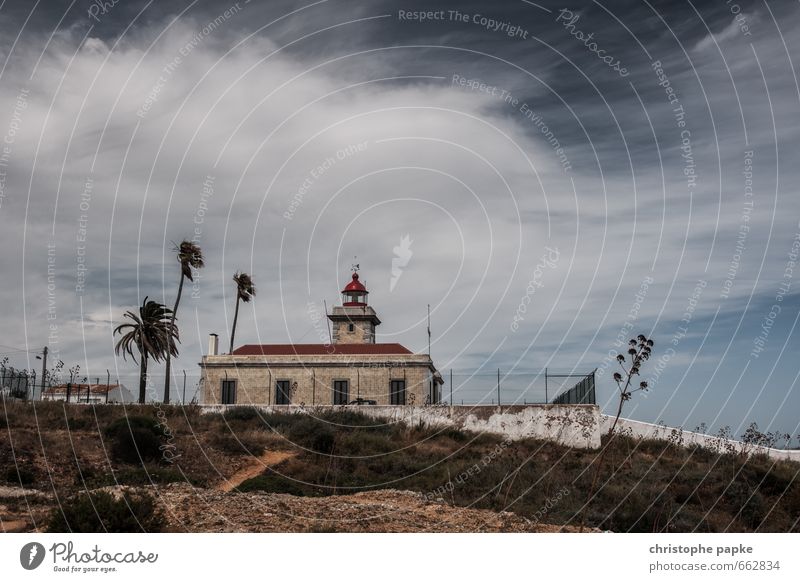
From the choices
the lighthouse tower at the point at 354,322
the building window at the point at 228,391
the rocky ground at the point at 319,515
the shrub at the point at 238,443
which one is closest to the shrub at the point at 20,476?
the rocky ground at the point at 319,515

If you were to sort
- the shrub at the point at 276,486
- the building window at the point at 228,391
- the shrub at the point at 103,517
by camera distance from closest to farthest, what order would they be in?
the shrub at the point at 103,517
the shrub at the point at 276,486
the building window at the point at 228,391

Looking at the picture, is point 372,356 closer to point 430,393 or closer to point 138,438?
point 430,393

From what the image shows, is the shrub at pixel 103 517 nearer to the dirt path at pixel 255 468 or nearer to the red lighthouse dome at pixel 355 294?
the dirt path at pixel 255 468

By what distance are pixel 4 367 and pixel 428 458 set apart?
2169 cm

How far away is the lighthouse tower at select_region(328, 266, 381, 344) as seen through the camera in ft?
167

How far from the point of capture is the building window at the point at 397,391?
134 feet

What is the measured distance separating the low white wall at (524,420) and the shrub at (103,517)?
17.3 m

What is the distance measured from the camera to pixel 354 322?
5131cm

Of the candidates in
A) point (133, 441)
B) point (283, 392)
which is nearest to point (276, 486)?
point (133, 441)

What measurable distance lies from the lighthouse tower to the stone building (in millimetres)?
Answer: 6314

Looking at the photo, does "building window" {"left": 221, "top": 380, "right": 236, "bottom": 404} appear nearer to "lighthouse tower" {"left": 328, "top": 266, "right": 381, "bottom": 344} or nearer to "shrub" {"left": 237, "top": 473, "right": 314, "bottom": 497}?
"lighthouse tower" {"left": 328, "top": 266, "right": 381, "bottom": 344}

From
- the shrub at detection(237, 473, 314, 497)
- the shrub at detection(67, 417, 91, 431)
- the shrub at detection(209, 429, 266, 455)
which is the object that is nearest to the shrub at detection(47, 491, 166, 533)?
the shrub at detection(237, 473, 314, 497)

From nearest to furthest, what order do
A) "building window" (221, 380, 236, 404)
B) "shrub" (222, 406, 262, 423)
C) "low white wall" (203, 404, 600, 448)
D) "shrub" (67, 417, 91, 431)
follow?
"shrub" (67, 417, 91, 431) → "low white wall" (203, 404, 600, 448) → "shrub" (222, 406, 262, 423) → "building window" (221, 380, 236, 404)
